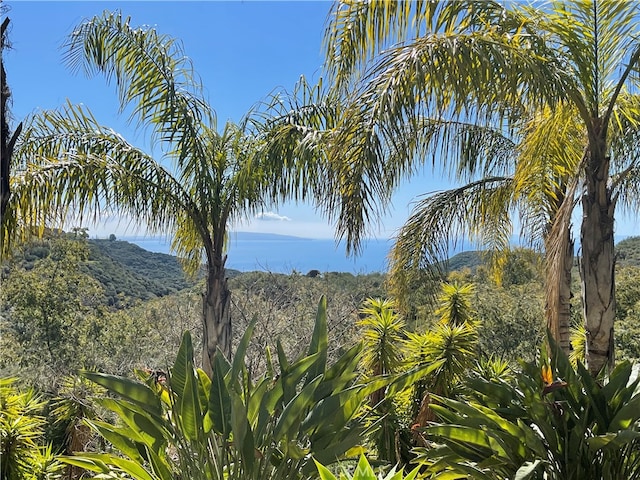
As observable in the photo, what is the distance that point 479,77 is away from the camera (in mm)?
3369

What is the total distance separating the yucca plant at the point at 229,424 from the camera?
2213mm

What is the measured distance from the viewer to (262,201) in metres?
6.30

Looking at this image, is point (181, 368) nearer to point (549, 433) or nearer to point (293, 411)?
point (293, 411)

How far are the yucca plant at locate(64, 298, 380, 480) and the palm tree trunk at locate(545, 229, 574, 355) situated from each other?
3067 millimetres

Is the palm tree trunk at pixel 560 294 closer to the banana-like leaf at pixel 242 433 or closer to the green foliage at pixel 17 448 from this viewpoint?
the banana-like leaf at pixel 242 433

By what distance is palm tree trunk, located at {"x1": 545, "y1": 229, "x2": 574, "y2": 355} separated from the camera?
4.86m

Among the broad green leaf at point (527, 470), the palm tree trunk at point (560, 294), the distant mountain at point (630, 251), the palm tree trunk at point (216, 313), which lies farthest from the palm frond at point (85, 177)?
the distant mountain at point (630, 251)

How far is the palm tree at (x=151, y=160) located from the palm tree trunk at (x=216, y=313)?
12 millimetres

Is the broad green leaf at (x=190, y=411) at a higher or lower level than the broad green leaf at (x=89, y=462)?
higher

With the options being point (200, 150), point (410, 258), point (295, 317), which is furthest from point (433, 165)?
point (295, 317)

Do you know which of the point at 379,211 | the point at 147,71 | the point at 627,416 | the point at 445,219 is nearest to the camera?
the point at 627,416

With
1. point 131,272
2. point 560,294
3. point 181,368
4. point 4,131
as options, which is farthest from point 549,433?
point 131,272

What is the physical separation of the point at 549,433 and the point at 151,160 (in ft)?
15.9

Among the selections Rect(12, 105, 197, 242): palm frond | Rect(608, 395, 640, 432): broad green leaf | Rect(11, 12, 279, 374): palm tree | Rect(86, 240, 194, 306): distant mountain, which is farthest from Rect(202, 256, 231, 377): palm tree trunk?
Rect(86, 240, 194, 306): distant mountain
